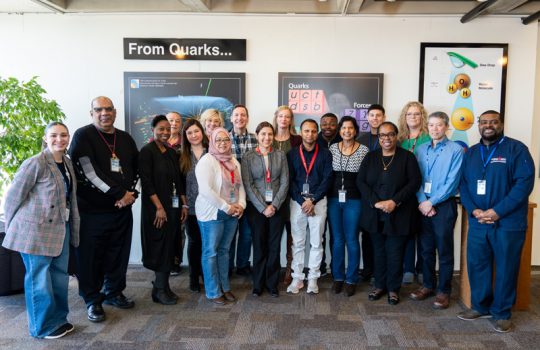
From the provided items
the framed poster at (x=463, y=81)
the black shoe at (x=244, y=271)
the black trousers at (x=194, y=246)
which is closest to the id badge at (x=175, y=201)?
the black trousers at (x=194, y=246)

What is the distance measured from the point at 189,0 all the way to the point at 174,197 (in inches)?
77.4

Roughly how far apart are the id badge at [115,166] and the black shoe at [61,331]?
3.87 ft

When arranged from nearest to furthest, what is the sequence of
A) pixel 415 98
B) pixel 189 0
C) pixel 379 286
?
pixel 379 286 < pixel 189 0 < pixel 415 98

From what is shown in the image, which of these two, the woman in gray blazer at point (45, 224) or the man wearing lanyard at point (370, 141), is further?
the man wearing lanyard at point (370, 141)

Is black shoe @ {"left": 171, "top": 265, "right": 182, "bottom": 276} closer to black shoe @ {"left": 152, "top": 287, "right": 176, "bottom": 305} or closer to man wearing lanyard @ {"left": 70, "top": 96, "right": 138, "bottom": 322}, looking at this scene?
black shoe @ {"left": 152, "top": 287, "right": 176, "bottom": 305}

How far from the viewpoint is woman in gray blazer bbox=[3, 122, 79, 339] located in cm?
275

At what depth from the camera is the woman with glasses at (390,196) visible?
3420mm

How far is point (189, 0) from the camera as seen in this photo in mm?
4047

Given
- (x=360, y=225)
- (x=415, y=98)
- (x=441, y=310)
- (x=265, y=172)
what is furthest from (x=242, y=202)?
(x=415, y=98)

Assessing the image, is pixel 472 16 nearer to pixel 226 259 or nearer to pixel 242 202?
pixel 242 202

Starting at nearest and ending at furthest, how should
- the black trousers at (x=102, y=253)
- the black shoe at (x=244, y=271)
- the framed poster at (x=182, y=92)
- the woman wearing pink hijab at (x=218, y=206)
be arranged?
the black trousers at (x=102, y=253) → the woman wearing pink hijab at (x=218, y=206) → the black shoe at (x=244, y=271) → the framed poster at (x=182, y=92)

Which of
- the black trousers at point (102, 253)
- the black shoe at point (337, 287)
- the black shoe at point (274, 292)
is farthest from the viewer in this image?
the black shoe at point (337, 287)

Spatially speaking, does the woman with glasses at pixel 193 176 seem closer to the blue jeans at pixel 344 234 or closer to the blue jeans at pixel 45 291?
the blue jeans at pixel 45 291

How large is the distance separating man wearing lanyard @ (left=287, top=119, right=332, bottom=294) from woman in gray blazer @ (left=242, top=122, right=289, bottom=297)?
11cm
